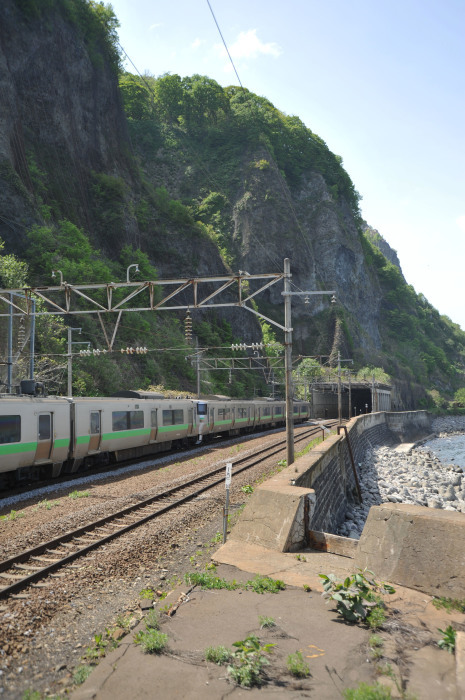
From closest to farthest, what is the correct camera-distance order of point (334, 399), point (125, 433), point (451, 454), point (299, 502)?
point (299, 502)
point (125, 433)
point (451, 454)
point (334, 399)

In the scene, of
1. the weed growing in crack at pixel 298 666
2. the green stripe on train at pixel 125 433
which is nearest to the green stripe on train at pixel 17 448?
the green stripe on train at pixel 125 433

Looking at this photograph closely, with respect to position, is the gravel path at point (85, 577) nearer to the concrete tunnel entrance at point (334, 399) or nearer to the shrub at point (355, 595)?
the shrub at point (355, 595)

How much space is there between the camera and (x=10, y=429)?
13898 mm

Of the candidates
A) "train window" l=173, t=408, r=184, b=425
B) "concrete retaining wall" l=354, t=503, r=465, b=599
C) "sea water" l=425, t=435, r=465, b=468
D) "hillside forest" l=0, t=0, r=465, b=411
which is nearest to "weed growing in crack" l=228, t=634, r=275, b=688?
"concrete retaining wall" l=354, t=503, r=465, b=599

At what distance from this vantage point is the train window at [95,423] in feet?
58.9

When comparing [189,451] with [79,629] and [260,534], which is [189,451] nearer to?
[260,534]

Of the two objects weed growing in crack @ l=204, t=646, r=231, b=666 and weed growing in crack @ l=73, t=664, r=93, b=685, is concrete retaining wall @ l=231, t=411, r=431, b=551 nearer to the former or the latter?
weed growing in crack @ l=204, t=646, r=231, b=666

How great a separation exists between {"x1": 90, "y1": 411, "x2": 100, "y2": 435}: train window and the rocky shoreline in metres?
9.46

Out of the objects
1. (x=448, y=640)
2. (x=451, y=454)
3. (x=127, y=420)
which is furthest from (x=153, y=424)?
(x=451, y=454)

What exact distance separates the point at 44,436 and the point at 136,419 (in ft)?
20.1

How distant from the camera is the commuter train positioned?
Result: 14337 mm

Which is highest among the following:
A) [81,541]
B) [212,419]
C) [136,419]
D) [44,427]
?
[44,427]

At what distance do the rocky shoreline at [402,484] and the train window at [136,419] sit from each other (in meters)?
9.33

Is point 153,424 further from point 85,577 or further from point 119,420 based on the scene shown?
point 85,577
